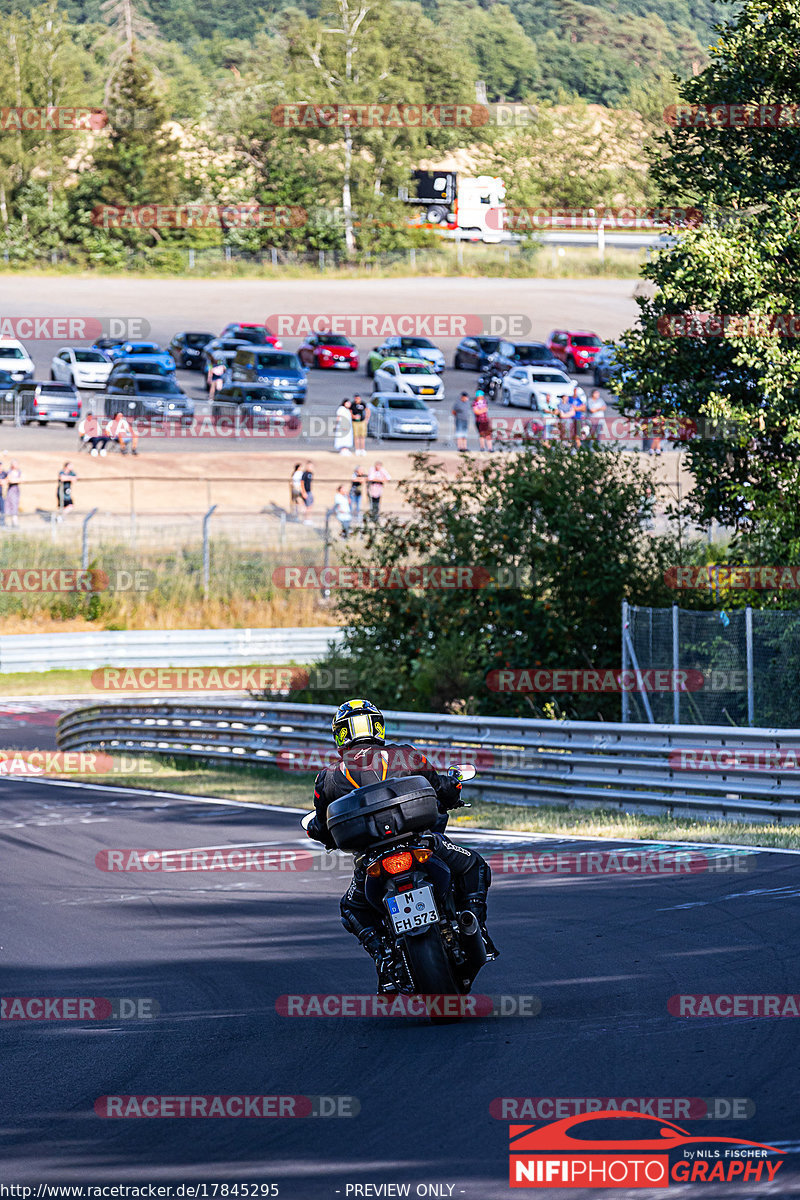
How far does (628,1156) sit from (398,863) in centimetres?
234

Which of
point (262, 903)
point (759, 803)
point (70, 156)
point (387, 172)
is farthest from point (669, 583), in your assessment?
point (70, 156)

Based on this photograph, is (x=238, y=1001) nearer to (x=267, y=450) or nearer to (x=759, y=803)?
(x=759, y=803)

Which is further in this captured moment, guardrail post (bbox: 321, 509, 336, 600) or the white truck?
the white truck

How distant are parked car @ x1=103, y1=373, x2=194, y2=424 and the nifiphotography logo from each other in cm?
4615

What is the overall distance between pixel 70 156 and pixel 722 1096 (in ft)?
296

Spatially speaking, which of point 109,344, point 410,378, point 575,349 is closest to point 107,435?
point 410,378

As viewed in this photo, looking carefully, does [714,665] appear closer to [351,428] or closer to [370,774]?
[370,774]

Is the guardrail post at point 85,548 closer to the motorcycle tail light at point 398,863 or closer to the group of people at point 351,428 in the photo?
the group of people at point 351,428

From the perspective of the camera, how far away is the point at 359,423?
48.4 metres

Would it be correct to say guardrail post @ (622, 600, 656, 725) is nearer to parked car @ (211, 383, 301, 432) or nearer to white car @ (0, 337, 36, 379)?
parked car @ (211, 383, 301, 432)

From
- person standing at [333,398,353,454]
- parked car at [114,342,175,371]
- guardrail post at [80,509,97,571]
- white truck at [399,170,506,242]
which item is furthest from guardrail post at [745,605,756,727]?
white truck at [399,170,506,242]

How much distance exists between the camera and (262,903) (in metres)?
11.4

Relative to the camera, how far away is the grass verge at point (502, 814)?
13.3 metres

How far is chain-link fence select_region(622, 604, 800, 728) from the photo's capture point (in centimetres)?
1672
